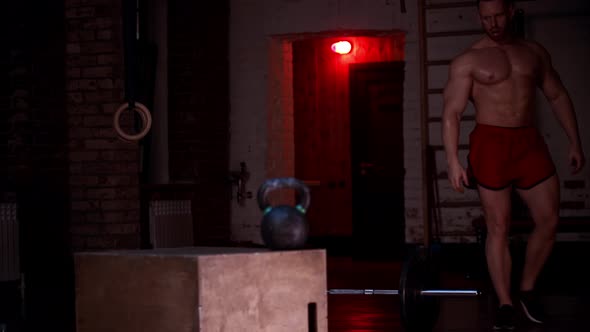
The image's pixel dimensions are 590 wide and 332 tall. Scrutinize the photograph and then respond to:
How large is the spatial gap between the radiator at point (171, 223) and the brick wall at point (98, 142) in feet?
0.73

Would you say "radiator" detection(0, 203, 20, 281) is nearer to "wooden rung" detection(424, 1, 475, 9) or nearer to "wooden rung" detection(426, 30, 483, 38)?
"wooden rung" detection(424, 1, 475, 9)

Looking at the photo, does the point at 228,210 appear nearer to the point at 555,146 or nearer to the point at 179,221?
the point at 179,221

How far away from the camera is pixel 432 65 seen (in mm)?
8523

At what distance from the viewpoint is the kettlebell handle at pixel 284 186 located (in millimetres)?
3283

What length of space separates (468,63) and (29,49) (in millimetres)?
3998

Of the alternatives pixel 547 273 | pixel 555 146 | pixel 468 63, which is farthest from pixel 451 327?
pixel 555 146

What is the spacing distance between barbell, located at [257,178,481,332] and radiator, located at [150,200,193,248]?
9.39ft

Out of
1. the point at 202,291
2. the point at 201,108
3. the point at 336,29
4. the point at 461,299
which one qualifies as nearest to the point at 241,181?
the point at 201,108

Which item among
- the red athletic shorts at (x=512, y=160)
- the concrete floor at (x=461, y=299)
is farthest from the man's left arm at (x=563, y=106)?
the concrete floor at (x=461, y=299)

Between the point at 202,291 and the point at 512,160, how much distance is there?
7.66 feet

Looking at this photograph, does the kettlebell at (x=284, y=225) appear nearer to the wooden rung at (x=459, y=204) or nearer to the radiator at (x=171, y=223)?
the radiator at (x=171, y=223)

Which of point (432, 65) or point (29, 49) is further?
point (432, 65)

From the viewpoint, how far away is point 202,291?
9.93 feet

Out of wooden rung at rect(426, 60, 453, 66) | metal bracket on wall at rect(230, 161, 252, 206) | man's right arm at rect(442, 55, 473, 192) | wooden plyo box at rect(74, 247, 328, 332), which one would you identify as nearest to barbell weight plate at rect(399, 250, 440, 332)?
man's right arm at rect(442, 55, 473, 192)
